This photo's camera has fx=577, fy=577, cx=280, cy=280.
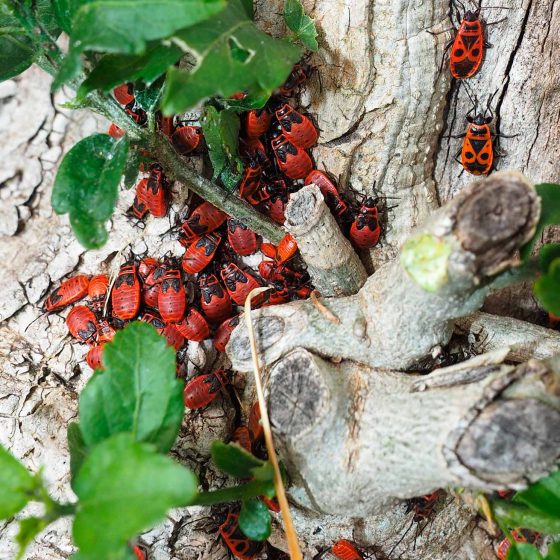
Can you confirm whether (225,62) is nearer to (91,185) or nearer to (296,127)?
(91,185)

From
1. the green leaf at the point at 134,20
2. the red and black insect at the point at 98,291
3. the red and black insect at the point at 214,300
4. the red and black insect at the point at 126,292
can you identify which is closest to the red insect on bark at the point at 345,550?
the red and black insect at the point at 214,300

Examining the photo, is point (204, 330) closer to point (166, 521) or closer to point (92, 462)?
point (166, 521)

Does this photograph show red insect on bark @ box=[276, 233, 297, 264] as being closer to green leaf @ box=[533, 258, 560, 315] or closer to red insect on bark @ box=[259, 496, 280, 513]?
red insect on bark @ box=[259, 496, 280, 513]

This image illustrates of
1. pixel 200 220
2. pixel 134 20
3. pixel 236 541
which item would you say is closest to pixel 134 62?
pixel 134 20

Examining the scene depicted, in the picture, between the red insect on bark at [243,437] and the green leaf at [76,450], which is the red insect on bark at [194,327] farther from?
the green leaf at [76,450]

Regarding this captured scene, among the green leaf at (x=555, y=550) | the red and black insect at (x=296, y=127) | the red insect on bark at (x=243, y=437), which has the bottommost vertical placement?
the green leaf at (x=555, y=550)

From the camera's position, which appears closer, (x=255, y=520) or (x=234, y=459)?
(x=234, y=459)

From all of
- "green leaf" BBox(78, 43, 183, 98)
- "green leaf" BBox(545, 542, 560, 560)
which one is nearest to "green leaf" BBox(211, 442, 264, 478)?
"green leaf" BBox(545, 542, 560, 560)
